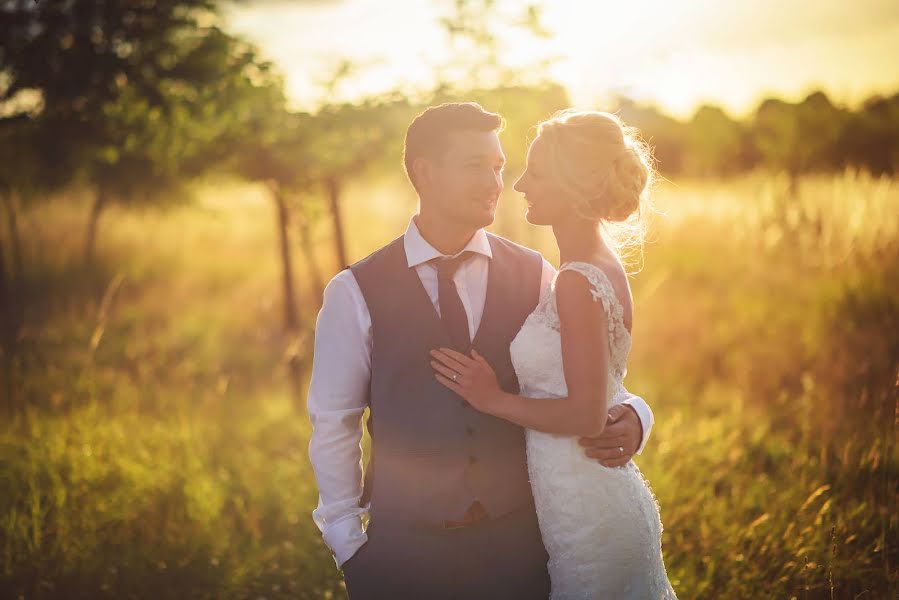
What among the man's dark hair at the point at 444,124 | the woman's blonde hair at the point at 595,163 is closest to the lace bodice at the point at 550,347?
the woman's blonde hair at the point at 595,163

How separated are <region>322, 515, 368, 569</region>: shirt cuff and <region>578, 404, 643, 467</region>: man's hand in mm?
881

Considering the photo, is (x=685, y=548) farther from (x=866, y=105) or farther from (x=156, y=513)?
(x=866, y=105)

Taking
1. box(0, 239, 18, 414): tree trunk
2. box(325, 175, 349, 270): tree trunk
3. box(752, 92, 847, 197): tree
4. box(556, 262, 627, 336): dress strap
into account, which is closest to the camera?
box(556, 262, 627, 336): dress strap

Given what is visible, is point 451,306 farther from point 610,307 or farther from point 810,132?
point 810,132

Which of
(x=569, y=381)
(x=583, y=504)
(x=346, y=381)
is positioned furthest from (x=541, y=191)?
(x=583, y=504)

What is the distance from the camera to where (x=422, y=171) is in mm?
2732

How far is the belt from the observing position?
2.56m

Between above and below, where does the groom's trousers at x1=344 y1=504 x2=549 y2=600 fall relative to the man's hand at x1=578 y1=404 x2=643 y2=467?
below

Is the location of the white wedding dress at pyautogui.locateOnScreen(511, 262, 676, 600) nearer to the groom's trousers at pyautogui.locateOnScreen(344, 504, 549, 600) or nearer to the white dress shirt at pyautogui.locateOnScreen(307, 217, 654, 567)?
the groom's trousers at pyautogui.locateOnScreen(344, 504, 549, 600)

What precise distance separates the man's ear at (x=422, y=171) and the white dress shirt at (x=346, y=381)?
0.51 feet

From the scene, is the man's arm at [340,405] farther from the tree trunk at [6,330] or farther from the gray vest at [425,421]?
the tree trunk at [6,330]

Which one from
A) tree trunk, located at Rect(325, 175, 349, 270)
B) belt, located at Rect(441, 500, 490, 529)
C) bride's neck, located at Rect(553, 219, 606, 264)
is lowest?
tree trunk, located at Rect(325, 175, 349, 270)

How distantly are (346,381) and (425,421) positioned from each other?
1.14ft

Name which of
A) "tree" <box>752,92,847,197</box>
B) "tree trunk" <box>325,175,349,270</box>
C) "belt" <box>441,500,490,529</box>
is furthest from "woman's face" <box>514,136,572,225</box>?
"tree" <box>752,92,847,197</box>
